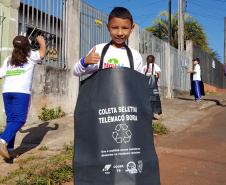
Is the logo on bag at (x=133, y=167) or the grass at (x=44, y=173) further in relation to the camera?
the grass at (x=44, y=173)

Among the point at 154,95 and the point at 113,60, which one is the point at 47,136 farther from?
the point at 113,60

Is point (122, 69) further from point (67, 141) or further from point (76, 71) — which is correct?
point (67, 141)

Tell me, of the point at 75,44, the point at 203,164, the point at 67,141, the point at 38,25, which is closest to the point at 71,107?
the point at 75,44

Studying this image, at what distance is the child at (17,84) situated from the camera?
363 cm

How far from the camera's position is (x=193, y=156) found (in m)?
3.87

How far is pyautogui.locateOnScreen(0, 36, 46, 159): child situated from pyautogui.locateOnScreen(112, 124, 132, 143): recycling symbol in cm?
220

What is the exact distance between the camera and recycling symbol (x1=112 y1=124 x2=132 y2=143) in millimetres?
1771

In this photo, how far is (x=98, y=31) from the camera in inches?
343

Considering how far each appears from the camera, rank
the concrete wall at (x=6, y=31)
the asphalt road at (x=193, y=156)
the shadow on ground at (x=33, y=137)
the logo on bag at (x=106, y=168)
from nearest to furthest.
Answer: the logo on bag at (x=106, y=168)
the asphalt road at (x=193, y=156)
the shadow on ground at (x=33, y=137)
the concrete wall at (x=6, y=31)

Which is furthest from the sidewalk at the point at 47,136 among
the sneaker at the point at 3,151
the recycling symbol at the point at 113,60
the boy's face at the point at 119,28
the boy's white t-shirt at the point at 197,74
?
the boy's white t-shirt at the point at 197,74

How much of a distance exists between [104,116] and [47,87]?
4954mm

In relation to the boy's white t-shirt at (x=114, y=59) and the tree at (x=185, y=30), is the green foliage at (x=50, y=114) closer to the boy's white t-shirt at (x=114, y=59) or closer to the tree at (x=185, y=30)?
the boy's white t-shirt at (x=114, y=59)

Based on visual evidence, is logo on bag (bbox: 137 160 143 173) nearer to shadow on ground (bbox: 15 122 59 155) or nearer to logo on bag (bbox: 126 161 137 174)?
logo on bag (bbox: 126 161 137 174)

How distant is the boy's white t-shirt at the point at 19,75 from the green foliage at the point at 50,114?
2.57 metres
